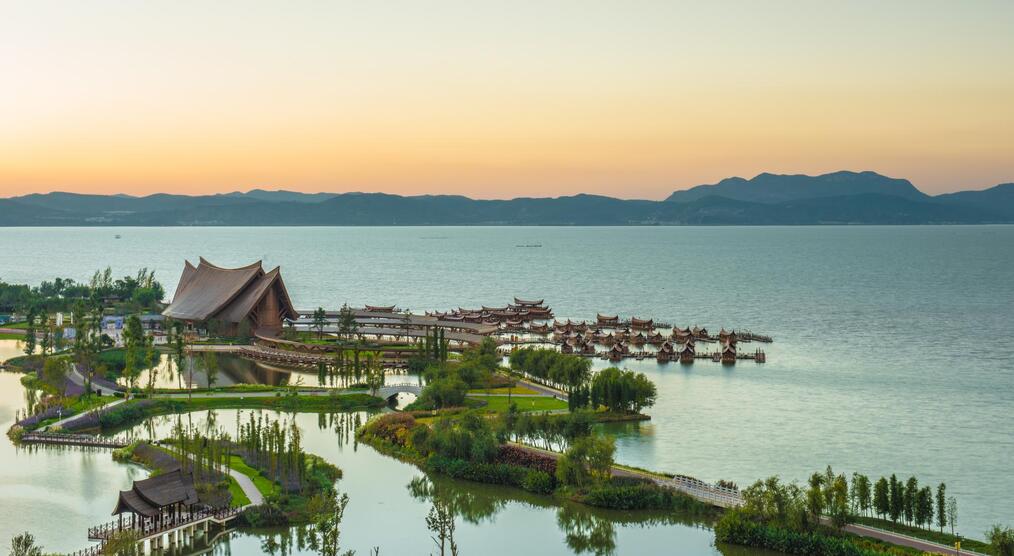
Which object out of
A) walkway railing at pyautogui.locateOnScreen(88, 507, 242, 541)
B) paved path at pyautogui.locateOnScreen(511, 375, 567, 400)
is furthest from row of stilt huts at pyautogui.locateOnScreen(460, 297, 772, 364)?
walkway railing at pyautogui.locateOnScreen(88, 507, 242, 541)

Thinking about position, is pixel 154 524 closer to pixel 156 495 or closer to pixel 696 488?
pixel 156 495

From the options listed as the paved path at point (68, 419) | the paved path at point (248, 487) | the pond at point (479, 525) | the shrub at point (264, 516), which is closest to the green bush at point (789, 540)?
the pond at point (479, 525)

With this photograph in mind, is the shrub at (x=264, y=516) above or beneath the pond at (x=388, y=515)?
above

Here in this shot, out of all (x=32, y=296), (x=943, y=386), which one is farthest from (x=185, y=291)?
(x=943, y=386)

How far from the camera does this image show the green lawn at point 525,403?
177 feet

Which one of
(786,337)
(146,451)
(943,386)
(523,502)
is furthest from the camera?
(786,337)

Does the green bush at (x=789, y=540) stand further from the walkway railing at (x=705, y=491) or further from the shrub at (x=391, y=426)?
the shrub at (x=391, y=426)

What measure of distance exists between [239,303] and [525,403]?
39301 mm

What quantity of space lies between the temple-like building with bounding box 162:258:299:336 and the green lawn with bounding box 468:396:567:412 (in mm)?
32540

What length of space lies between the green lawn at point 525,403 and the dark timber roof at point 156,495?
816 inches

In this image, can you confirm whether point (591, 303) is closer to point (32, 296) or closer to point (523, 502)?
point (32, 296)

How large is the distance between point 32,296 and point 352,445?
219 feet

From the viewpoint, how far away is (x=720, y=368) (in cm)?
7288

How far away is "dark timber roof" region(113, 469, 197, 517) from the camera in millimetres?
33594
